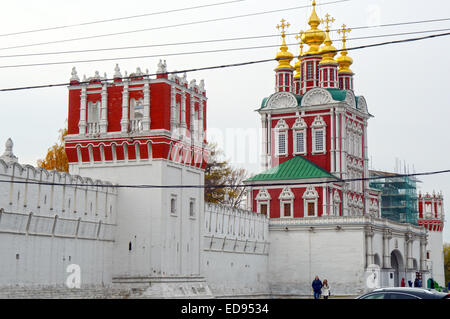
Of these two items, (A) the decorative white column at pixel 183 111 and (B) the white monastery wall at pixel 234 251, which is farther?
(B) the white monastery wall at pixel 234 251

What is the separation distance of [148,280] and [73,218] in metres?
4.92

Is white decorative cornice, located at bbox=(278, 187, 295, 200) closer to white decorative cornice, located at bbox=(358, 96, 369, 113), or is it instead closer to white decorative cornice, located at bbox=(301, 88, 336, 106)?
white decorative cornice, located at bbox=(301, 88, 336, 106)

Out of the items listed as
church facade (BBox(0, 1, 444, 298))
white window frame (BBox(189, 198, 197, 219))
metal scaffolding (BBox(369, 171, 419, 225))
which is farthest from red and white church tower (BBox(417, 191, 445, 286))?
white window frame (BBox(189, 198, 197, 219))

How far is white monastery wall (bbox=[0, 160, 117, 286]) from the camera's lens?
2952cm

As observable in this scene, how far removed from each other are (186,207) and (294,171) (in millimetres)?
21120

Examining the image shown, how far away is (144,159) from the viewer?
36.8 metres

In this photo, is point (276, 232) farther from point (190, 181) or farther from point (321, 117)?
point (190, 181)

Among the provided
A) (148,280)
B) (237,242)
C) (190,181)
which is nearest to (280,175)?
(237,242)

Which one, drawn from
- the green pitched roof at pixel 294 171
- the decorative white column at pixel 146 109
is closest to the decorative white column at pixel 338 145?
the green pitched roof at pixel 294 171

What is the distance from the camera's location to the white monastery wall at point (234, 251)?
44156 mm

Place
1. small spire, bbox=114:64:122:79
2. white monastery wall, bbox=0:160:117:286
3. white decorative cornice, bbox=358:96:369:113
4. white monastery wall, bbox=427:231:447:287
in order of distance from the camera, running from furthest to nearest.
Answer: white monastery wall, bbox=427:231:447:287, white decorative cornice, bbox=358:96:369:113, small spire, bbox=114:64:122:79, white monastery wall, bbox=0:160:117:286

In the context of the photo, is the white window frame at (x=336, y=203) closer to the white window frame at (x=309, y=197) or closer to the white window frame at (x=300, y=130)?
the white window frame at (x=309, y=197)

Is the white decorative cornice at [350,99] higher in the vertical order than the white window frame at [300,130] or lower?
higher

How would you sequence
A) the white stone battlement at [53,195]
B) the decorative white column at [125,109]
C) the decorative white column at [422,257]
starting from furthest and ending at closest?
the decorative white column at [422,257] → the decorative white column at [125,109] → the white stone battlement at [53,195]
